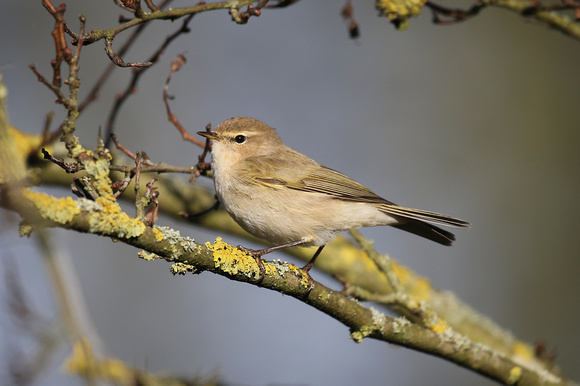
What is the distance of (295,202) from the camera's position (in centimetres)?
390

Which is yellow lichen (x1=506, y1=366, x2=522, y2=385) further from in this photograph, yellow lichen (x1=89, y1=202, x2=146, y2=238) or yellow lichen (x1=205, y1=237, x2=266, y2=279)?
yellow lichen (x1=89, y1=202, x2=146, y2=238)

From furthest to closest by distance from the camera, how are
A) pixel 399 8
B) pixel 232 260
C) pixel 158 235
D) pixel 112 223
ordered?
1. pixel 399 8
2. pixel 232 260
3. pixel 158 235
4. pixel 112 223

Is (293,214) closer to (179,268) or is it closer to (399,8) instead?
(179,268)

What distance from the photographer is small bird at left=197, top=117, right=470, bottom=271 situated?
3.77 m

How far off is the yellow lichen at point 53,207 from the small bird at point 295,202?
1777mm

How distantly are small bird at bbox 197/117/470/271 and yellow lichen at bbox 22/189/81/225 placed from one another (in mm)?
1777

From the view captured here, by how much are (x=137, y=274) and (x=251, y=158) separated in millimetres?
5344

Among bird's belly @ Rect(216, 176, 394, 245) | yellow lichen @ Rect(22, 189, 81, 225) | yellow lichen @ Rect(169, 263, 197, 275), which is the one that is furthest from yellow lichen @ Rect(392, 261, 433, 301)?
yellow lichen @ Rect(22, 189, 81, 225)

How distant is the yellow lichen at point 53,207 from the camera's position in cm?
196

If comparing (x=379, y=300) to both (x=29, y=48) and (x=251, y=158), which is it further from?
(x=29, y=48)

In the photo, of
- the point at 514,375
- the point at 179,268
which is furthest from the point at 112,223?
the point at 514,375

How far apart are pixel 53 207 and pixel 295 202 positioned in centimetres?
211

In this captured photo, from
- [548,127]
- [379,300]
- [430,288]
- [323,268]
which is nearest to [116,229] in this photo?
[379,300]

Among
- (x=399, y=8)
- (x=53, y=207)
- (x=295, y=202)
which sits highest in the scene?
(x=399, y=8)
